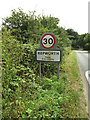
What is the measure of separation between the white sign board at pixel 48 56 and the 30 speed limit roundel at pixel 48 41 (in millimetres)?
239

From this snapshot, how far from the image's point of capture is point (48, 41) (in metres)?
4.67

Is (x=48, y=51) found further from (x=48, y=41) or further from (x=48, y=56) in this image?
(x=48, y=41)

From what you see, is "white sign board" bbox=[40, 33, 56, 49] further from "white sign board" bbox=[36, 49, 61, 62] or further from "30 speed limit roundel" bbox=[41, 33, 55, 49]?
"white sign board" bbox=[36, 49, 61, 62]

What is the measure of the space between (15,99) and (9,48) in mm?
1945

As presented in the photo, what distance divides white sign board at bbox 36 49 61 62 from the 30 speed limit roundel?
0.24 metres

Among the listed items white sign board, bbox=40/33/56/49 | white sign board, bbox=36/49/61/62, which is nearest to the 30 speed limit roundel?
white sign board, bbox=40/33/56/49

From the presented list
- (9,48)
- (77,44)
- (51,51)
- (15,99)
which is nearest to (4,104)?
(15,99)

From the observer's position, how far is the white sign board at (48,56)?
4641 mm

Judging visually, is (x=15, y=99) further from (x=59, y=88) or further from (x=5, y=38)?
(x=5, y=38)

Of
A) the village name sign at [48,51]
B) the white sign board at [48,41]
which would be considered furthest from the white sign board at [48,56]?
the white sign board at [48,41]

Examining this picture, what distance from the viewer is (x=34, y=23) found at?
728 centimetres

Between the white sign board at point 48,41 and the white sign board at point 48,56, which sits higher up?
the white sign board at point 48,41

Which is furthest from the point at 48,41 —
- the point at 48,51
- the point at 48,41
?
the point at 48,51

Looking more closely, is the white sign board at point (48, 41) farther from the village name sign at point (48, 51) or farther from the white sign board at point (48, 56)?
the white sign board at point (48, 56)
